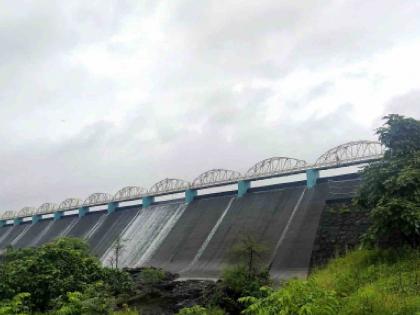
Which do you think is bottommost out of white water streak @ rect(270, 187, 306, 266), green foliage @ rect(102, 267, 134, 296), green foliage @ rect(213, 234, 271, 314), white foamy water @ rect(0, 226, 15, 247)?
green foliage @ rect(213, 234, 271, 314)

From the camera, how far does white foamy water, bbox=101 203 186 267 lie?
43447 millimetres

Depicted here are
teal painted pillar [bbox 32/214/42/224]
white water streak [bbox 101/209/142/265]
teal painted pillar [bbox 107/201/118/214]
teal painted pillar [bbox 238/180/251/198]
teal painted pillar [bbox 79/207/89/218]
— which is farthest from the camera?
teal painted pillar [bbox 32/214/42/224]

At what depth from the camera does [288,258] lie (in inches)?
1226

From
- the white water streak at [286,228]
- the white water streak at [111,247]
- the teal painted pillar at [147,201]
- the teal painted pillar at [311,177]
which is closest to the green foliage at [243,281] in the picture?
the white water streak at [286,228]

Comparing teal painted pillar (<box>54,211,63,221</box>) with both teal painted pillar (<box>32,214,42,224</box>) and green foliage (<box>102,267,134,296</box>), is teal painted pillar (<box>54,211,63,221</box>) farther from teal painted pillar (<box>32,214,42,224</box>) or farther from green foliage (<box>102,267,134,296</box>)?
green foliage (<box>102,267,134,296</box>)

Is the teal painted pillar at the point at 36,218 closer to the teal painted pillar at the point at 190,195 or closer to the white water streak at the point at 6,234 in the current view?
the white water streak at the point at 6,234

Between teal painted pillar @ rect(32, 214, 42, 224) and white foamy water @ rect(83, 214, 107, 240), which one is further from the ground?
teal painted pillar @ rect(32, 214, 42, 224)

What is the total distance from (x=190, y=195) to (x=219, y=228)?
1049 centimetres

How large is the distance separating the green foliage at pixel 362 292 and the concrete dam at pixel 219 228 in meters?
11.2

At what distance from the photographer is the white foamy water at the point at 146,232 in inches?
1711

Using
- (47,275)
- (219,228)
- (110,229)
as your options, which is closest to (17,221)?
(110,229)

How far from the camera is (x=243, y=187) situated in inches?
1759

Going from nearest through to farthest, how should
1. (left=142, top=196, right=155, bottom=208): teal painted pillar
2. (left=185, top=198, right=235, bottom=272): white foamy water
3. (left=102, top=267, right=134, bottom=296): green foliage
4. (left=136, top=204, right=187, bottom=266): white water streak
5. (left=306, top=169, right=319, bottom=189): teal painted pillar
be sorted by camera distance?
(left=102, top=267, right=134, bottom=296): green foliage
(left=185, top=198, right=235, bottom=272): white foamy water
(left=306, top=169, right=319, bottom=189): teal painted pillar
(left=136, top=204, right=187, bottom=266): white water streak
(left=142, top=196, right=155, bottom=208): teal painted pillar

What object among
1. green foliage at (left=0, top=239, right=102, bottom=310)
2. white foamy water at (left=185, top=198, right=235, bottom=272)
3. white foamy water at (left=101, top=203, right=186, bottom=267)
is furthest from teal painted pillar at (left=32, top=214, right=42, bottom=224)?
green foliage at (left=0, top=239, right=102, bottom=310)
